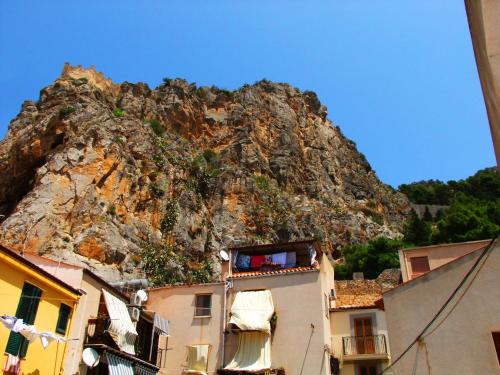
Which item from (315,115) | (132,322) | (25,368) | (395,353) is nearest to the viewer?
(395,353)

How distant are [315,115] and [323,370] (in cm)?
7288

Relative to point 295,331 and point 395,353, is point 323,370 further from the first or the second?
point 395,353

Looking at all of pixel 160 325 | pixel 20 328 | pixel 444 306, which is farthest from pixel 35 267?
pixel 444 306

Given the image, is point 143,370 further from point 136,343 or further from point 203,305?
point 203,305

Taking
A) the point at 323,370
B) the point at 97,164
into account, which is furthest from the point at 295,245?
the point at 97,164

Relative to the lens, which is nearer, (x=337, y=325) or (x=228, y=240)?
(x=337, y=325)

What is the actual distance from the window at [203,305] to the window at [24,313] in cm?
1086

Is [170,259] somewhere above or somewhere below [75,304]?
above

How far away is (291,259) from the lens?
29484 millimetres

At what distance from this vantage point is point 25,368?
17297mm

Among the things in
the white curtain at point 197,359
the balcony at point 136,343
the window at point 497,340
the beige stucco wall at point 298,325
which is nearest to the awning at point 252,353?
the beige stucco wall at point 298,325

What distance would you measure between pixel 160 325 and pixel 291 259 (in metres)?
8.65

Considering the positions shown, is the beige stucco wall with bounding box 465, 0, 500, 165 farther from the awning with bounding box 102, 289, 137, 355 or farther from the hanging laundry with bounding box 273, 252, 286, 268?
the hanging laundry with bounding box 273, 252, 286, 268

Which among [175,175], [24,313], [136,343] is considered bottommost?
[24,313]
